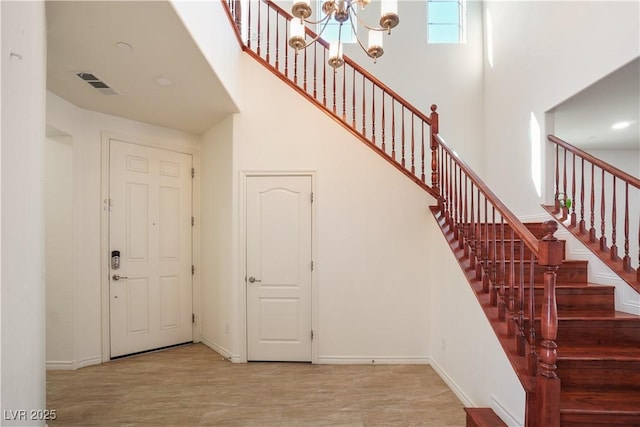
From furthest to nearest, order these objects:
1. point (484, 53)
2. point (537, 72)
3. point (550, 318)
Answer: point (484, 53) < point (537, 72) < point (550, 318)

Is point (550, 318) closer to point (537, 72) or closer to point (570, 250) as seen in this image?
point (570, 250)

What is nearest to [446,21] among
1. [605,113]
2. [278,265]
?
[605,113]

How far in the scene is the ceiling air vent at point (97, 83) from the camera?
114 inches

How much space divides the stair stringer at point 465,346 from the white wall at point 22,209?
260 cm

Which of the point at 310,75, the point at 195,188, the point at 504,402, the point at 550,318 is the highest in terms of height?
the point at 310,75

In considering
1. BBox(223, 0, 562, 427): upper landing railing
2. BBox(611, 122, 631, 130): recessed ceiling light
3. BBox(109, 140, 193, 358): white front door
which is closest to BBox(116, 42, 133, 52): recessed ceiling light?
BBox(223, 0, 562, 427): upper landing railing

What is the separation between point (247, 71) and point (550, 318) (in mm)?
3481

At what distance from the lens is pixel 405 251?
12.2 ft

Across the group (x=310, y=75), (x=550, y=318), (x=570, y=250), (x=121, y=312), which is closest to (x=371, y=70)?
(x=310, y=75)

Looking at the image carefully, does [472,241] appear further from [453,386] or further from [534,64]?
[534,64]

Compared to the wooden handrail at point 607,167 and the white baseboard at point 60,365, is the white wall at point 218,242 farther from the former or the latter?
the wooden handrail at point 607,167

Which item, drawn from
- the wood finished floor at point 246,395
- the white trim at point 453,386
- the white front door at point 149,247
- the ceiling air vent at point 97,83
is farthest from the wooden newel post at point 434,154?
the ceiling air vent at point 97,83

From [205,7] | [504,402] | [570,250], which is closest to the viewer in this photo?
[504,402]

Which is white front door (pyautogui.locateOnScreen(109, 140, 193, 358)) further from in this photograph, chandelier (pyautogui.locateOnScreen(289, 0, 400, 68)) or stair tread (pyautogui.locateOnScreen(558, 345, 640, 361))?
stair tread (pyautogui.locateOnScreen(558, 345, 640, 361))
